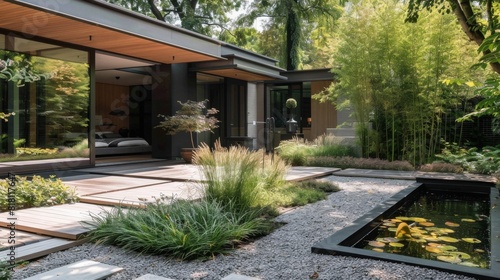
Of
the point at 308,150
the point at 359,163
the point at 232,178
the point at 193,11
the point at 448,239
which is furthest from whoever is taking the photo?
the point at 193,11

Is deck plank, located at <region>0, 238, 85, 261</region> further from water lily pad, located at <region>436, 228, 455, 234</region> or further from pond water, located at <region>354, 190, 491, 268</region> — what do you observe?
water lily pad, located at <region>436, 228, 455, 234</region>

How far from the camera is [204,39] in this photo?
335 inches

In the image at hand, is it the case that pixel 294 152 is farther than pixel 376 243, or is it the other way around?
pixel 294 152

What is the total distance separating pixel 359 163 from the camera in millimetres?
8773

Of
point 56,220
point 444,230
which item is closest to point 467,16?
point 444,230

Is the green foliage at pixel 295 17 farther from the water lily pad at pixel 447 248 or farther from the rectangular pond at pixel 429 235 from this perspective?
the water lily pad at pixel 447 248

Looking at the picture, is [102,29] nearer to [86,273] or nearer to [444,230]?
[86,273]

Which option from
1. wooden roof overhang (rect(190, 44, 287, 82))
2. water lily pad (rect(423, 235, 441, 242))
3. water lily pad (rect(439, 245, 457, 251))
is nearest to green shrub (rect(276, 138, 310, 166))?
wooden roof overhang (rect(190, 44, 287, 82))

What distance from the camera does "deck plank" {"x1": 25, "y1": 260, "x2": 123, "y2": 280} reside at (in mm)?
2354

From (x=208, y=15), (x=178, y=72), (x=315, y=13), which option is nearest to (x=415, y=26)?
(x=178, y=72)

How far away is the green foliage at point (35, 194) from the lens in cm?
404

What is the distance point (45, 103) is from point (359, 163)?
6252mm

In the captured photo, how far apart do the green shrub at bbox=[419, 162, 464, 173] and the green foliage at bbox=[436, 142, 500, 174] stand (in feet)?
0.82

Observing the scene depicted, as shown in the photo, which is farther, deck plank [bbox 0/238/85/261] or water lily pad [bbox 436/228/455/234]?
water lily pad [bbox 436/228/455/234]
